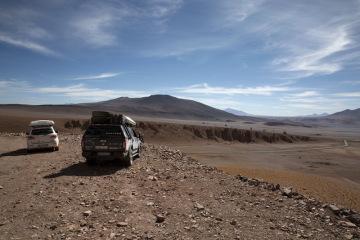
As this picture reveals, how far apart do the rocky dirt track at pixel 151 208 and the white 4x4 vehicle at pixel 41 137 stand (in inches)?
276

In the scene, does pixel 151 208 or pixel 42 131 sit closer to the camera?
pixel 151 208

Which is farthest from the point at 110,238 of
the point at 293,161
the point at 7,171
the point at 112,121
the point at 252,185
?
the point at 293,161

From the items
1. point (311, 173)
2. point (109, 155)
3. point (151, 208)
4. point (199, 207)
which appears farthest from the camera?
point (311, 173)

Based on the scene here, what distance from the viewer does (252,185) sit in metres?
15.4

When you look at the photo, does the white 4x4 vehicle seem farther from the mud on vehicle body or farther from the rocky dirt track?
the rocky dirt track

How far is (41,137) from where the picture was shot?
2403 cm

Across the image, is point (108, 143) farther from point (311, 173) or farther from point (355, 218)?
point (311, 173)

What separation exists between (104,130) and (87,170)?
2.16 metres

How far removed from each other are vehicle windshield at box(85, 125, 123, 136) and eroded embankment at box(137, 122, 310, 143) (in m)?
39.8

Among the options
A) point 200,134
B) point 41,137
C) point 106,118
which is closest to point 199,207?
point 106,118

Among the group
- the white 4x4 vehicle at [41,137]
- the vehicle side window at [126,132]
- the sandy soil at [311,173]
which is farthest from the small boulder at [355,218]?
the white 4x4 vehicle at [41,137]

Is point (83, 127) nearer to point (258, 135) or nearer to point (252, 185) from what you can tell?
point (258, 135)

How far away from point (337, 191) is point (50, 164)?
1535cm

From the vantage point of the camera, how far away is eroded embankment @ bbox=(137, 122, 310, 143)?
198ft
